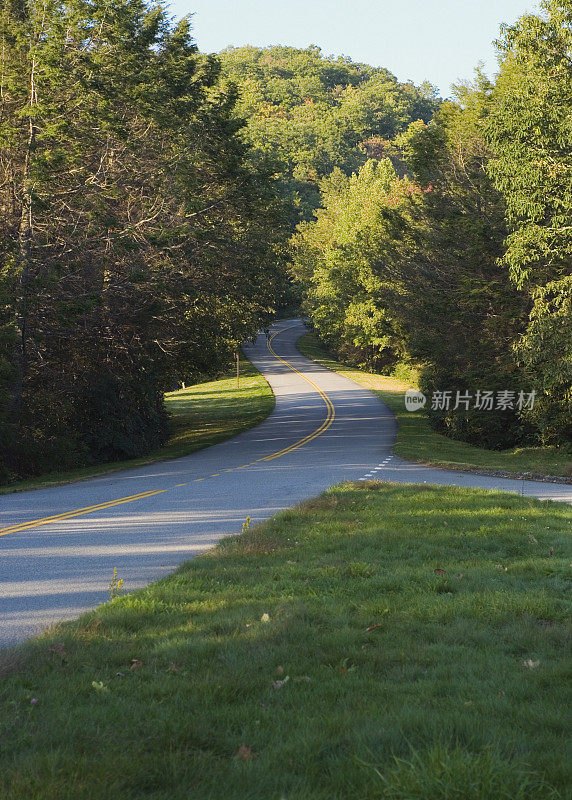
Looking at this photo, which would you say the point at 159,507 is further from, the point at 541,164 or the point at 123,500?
the point at 541,164

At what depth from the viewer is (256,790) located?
3471 mm

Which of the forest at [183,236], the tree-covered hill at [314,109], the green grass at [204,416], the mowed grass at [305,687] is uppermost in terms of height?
the tree-covered hill at [314,109]

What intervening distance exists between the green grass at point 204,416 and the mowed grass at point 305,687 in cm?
Result: 1273

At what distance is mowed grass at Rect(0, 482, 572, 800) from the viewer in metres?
3.53

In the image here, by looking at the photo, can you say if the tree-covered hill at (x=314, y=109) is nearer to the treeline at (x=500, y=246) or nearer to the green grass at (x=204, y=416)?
the green grass at (x=204, y=416)

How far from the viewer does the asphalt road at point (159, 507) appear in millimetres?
8016

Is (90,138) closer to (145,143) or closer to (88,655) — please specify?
(145,143)

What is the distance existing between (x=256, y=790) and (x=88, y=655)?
2174mm

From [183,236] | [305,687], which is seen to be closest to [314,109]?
[183,236]

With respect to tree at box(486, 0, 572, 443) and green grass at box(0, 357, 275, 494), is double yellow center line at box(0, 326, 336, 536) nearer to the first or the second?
green grass at box(0, 357, 275, 494)

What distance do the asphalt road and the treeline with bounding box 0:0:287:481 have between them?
3.54 m

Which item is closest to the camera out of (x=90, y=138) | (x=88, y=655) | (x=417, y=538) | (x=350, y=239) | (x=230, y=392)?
(x=88, y=655)

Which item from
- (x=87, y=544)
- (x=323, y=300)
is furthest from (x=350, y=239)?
(x=87, y=544)

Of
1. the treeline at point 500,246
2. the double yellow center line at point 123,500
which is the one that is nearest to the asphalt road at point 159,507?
the double yellow center line at point 123,500
